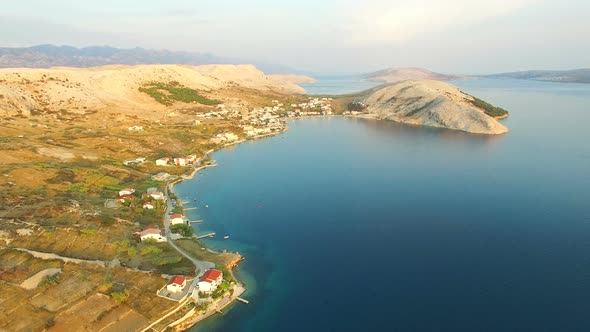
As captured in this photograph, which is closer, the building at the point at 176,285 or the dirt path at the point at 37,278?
the dirt path at the point at 37,278

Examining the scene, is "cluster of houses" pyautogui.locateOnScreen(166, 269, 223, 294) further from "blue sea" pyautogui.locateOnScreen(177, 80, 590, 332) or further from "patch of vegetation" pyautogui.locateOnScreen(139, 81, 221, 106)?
"patch of vegetation" pyautogui.locateOnScreen(139, 81, 221, 106)

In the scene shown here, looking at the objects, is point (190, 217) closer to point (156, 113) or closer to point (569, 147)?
point (156, 113)

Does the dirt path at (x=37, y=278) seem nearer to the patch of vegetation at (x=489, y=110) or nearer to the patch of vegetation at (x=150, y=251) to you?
the patch of vegetation at (x=150, y=251)

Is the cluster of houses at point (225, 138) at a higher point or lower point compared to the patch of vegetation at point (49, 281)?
higher

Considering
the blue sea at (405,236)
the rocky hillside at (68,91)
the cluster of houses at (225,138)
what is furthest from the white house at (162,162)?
the rocky hillside at (68,91)

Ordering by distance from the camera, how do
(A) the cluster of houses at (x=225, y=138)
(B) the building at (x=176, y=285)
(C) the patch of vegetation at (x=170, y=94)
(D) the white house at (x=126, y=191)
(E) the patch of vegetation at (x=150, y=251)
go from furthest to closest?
(C) the patch of vegetation at (x=170, y=94) < (A) the cluster of houses at (x=225, y=138) < (D) the white house at (x=126, y=191) < (E) the patch of vegetation at (x=150, y=251) < (B) the building at (x=176, y=285)
